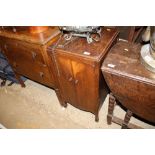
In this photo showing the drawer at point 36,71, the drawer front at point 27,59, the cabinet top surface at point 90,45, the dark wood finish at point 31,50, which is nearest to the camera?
the cabinet top surface at point 90,45

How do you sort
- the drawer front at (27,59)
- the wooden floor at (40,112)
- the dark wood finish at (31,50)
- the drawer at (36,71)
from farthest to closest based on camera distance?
the wooden floor at (40,112) < the drawer at (36,71) < the drawer front at (27,59) < the dark wood finish at (31,50)

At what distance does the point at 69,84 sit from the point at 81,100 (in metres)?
0.26

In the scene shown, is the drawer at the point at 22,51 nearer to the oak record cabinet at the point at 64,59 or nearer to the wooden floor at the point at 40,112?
the oak record cabinet at the point at 64,59

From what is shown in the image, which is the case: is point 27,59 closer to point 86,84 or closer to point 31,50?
point 31,50

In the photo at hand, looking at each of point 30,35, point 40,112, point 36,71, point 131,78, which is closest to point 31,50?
point 30,35

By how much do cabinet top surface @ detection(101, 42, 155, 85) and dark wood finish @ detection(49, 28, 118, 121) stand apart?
0.23 feet

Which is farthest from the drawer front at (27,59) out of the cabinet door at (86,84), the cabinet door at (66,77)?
the cabinet door at (86,84)

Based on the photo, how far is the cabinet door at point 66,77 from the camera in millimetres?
1598

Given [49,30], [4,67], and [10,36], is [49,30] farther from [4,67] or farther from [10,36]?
[4,67]

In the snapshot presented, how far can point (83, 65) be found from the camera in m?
1.51

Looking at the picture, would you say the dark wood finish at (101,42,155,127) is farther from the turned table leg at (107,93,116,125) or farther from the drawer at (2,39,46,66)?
the drawer at (2,39,46,66)

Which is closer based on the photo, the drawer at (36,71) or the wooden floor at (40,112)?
the drawer at (36,71)

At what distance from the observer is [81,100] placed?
193 centimetres

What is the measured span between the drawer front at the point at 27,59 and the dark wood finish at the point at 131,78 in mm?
795
